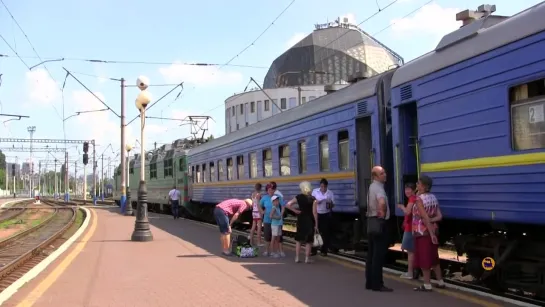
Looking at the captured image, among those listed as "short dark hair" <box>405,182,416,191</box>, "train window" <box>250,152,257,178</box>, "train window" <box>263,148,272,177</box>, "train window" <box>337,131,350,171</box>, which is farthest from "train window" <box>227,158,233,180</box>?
"short dark hair" <box>405,182,416,191</box>

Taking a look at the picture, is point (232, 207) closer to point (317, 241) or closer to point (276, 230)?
point (276, 230)

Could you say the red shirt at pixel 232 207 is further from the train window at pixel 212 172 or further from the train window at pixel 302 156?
the train window at pixel 212 172

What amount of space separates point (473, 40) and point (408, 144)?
2168mm

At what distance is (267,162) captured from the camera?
16.4 metres

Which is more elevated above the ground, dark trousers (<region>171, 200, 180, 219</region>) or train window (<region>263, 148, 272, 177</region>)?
train window (<region>263, 148, 272, 177</region>)

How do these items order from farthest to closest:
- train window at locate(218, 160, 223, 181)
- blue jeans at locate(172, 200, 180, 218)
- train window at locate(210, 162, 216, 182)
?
1. blue jeans at locate(172, 200, 180, 218)
2. train window at locate(210, 162, 216, 182)
3. train window at locate(218, 160, 223, 181)

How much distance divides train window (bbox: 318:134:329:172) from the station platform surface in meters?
1.98

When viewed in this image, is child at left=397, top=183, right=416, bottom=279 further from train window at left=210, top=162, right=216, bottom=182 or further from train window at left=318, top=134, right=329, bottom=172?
train window at left=210, top=162, right=216, bottom=182

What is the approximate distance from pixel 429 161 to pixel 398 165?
0.96 m

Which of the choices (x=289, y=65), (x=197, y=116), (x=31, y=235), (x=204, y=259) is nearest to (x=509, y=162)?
(x=204, y=259)

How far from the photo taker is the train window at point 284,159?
14648mm

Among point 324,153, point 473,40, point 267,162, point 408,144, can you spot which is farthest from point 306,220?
point 267,162

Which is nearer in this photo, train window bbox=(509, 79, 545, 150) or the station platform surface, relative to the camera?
train window bbox=(509, 79, 545, 150)

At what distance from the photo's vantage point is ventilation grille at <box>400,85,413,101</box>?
29.6 ft
